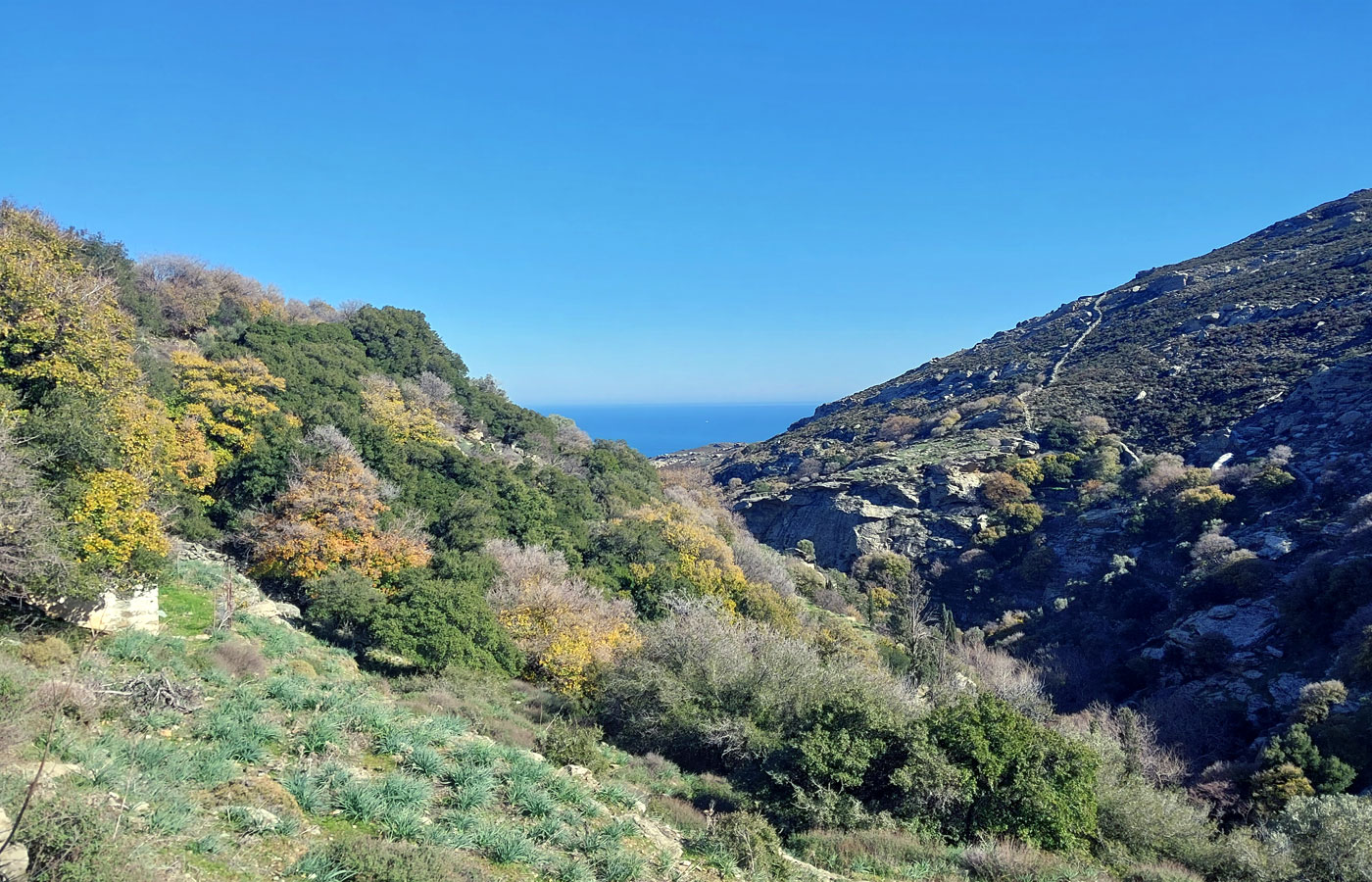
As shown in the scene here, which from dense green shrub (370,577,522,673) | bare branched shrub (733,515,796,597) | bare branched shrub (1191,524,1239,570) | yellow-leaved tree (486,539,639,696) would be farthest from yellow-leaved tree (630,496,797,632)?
bare branched shrub (1191,524,1239,570)

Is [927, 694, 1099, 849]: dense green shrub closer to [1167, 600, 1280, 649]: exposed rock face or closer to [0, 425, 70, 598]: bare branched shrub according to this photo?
[0, 425, 70, 598]: bare branched shrub

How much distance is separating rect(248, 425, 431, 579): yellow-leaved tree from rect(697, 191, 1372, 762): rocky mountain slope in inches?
999

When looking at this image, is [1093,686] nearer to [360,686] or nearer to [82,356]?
[360,686]

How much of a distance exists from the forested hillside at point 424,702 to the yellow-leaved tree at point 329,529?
10 centimetres

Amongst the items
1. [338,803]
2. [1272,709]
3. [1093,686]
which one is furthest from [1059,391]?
[338,803]

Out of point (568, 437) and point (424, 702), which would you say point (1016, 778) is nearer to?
point (424, 702)

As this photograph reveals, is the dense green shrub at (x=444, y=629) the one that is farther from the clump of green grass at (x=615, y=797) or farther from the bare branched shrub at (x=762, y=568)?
the bare branched shrub at (x=762, y=568)

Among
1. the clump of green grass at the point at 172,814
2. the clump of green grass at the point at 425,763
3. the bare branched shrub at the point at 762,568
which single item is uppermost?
the clump of green grass at the point at 172,814

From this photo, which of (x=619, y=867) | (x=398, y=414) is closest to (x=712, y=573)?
(x=398, y=414)

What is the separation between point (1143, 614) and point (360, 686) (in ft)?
100

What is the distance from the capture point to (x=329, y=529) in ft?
64.8

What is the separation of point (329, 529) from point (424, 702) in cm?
919

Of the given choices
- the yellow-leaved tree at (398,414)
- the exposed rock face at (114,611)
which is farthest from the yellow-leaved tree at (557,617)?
the exposed rock face at (114,611)

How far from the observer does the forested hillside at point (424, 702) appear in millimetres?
6230
